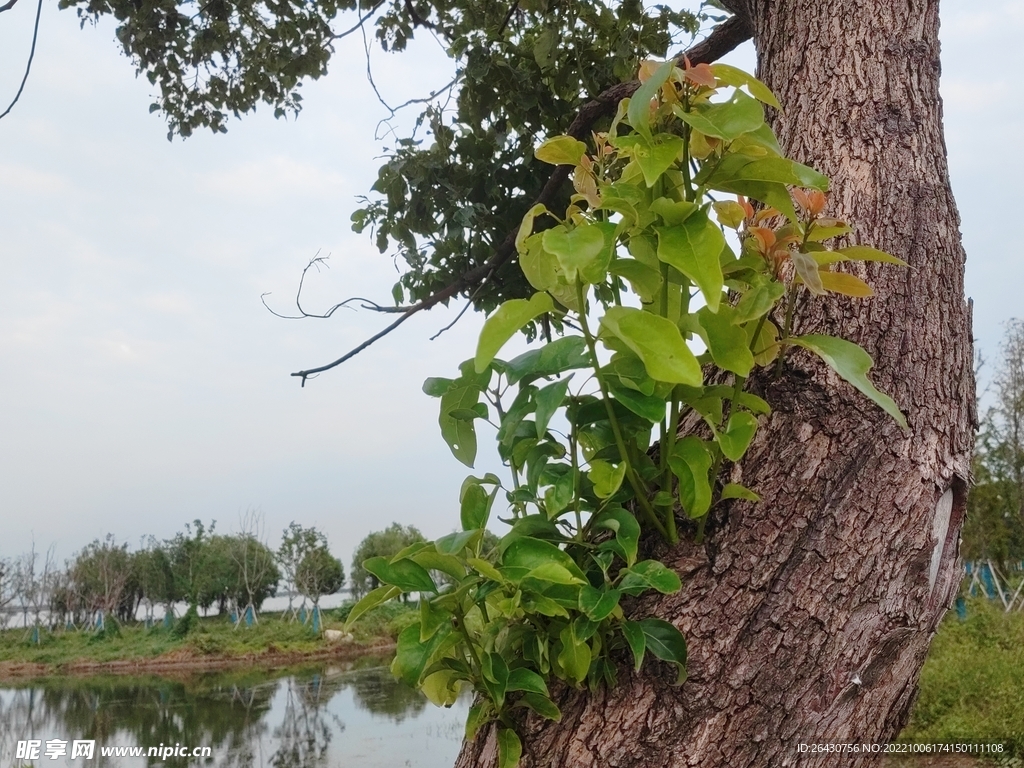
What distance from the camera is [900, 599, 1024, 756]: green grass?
324cm

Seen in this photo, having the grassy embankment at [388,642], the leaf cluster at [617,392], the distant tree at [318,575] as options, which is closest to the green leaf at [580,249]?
the leaf cluster at [617,392]

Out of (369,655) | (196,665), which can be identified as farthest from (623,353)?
(196,665)

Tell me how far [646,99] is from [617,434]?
18cm

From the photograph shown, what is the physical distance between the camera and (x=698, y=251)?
0.35 metres

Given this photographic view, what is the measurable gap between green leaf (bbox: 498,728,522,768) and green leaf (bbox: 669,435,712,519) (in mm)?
184

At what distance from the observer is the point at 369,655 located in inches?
339

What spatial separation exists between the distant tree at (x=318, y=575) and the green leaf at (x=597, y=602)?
10.9 m

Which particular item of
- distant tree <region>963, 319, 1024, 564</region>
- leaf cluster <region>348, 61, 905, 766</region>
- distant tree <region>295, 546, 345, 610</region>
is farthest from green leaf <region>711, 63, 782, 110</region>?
distant tree <region>295, 546, 345, 610</region>

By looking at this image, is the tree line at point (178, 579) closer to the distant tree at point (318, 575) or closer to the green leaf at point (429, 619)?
the distant tree at point (318, 575)

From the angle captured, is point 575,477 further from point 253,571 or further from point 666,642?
point 253,571

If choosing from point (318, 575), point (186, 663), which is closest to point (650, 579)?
point (186, 663)

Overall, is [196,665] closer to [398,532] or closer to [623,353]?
[398,532]

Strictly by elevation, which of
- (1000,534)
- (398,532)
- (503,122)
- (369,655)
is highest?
(503,122)

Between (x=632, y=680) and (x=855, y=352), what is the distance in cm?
24
